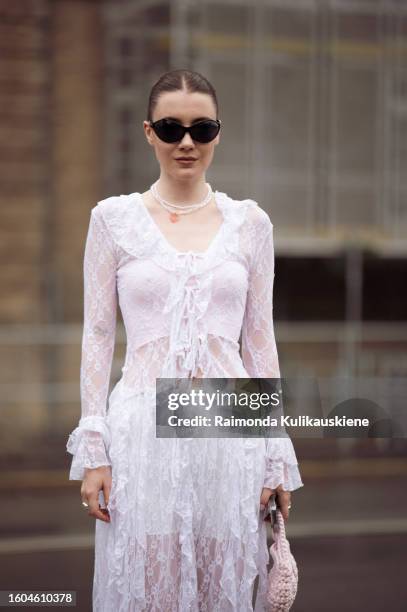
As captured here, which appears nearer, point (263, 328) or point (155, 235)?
point (155, 235)

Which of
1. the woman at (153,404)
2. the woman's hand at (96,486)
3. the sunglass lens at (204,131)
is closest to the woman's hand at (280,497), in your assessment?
the woman at (153,404)

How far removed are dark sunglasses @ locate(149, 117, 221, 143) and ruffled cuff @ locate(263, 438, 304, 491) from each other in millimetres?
767

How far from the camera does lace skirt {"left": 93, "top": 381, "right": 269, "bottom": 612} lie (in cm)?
307

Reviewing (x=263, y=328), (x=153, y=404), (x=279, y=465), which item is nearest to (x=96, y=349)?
(x=153, y=404)

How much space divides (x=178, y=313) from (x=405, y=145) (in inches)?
449

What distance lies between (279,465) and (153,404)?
35cm

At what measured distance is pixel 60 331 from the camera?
1205 cm

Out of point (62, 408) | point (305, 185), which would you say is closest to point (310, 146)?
point (305, 185)

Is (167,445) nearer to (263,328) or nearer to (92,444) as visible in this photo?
(92,444)

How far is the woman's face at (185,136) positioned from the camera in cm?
306

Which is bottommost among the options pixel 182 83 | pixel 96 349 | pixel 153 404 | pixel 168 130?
pixel 153 404

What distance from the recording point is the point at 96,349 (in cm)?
313

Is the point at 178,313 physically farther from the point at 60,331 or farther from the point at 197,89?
the point at 60,331

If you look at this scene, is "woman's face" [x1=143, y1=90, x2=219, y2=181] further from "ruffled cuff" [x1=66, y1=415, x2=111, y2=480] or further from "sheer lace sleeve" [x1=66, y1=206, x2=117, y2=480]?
"ruffled cuff" [x1=66, y1=415, x2=111, y2=480]
